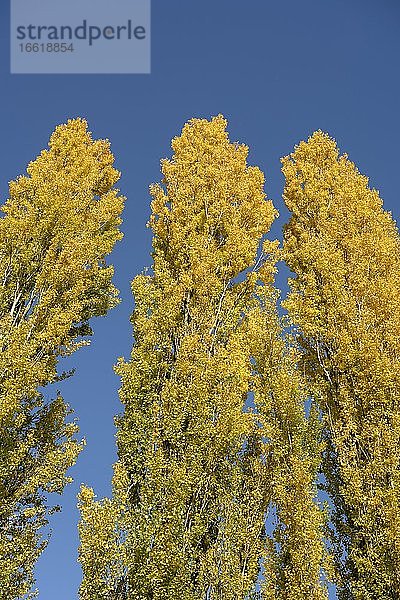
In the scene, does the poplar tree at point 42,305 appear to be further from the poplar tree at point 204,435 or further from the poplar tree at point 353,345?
the poplar tree at point 353,345

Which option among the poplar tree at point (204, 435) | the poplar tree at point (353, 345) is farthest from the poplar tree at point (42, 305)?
the poplar tree at point (353, 345)

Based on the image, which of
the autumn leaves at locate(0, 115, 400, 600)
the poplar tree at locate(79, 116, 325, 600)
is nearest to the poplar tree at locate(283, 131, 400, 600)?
the autumn leaves at locate(0, 115, 400, 600)

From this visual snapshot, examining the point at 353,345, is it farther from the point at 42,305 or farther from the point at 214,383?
the point at 42,305

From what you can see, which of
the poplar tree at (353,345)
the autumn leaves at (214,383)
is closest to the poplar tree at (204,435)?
the autumn leaves at (214,383)

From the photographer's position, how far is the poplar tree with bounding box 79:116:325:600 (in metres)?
8.12

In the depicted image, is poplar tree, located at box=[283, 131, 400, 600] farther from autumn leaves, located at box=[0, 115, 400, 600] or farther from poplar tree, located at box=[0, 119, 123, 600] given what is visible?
poplar tree, located at box=[0, 119, 123, 600]

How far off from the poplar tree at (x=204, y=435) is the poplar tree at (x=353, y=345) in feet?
3.15

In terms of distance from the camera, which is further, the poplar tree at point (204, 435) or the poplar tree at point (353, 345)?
the poplar tree at point (353, 345)

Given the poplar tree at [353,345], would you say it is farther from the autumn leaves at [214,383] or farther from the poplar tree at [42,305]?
the poplar tree at [42,305]

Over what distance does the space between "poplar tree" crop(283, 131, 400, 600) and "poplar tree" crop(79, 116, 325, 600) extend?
0.96 m

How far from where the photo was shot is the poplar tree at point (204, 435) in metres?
8.12

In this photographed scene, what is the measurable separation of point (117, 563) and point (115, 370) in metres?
3.43

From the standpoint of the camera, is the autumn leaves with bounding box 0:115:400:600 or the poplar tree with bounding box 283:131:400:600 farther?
the poplar tree with bounding box 283:131:400:600

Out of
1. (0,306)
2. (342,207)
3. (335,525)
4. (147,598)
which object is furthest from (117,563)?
(342,207)
